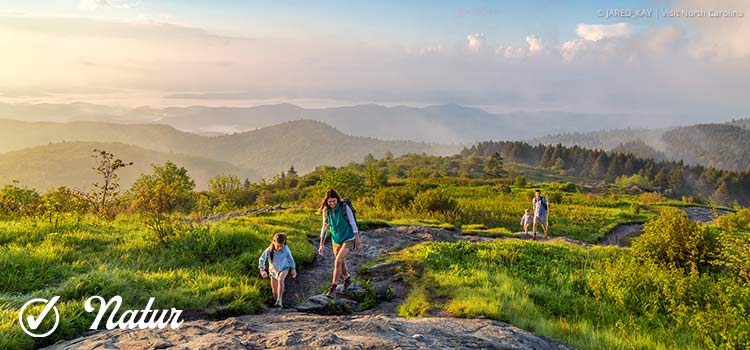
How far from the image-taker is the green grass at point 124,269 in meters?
6.85

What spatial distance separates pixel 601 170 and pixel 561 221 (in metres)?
127

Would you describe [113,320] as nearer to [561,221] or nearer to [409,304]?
[409,304]

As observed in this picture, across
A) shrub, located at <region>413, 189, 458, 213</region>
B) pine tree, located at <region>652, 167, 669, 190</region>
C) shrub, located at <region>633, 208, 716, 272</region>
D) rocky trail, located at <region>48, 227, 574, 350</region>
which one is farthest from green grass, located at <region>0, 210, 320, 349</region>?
pine tree, located at <region>652, 167, 669, 190</region>

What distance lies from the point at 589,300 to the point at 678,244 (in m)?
4.44

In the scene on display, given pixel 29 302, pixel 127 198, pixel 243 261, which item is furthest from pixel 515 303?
pixel 127 198

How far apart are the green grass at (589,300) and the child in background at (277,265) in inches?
99.2

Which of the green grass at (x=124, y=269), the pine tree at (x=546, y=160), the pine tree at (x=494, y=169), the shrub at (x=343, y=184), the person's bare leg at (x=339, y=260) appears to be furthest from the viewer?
the pine tree at (x=546, y=160)

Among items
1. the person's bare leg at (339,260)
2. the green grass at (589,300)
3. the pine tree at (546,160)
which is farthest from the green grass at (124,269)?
the pine tree at (546,160)

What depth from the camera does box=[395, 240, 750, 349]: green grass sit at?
21.8ft

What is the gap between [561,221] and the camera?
25969 millimetres

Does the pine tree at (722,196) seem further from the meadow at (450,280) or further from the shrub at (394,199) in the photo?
the meadow at (450,280)

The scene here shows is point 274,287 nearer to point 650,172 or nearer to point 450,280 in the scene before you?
point 450,280

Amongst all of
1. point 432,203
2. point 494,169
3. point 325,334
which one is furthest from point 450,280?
point 494,169

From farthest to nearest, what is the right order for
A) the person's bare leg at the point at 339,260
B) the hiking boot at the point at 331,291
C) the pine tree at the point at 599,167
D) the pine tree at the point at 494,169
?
the pine tree at the point at 599,167 < the pine tree at the point at 494,169 < the person's bare leg at the point at 339,260 < the hiking boot at the point at 331,291
